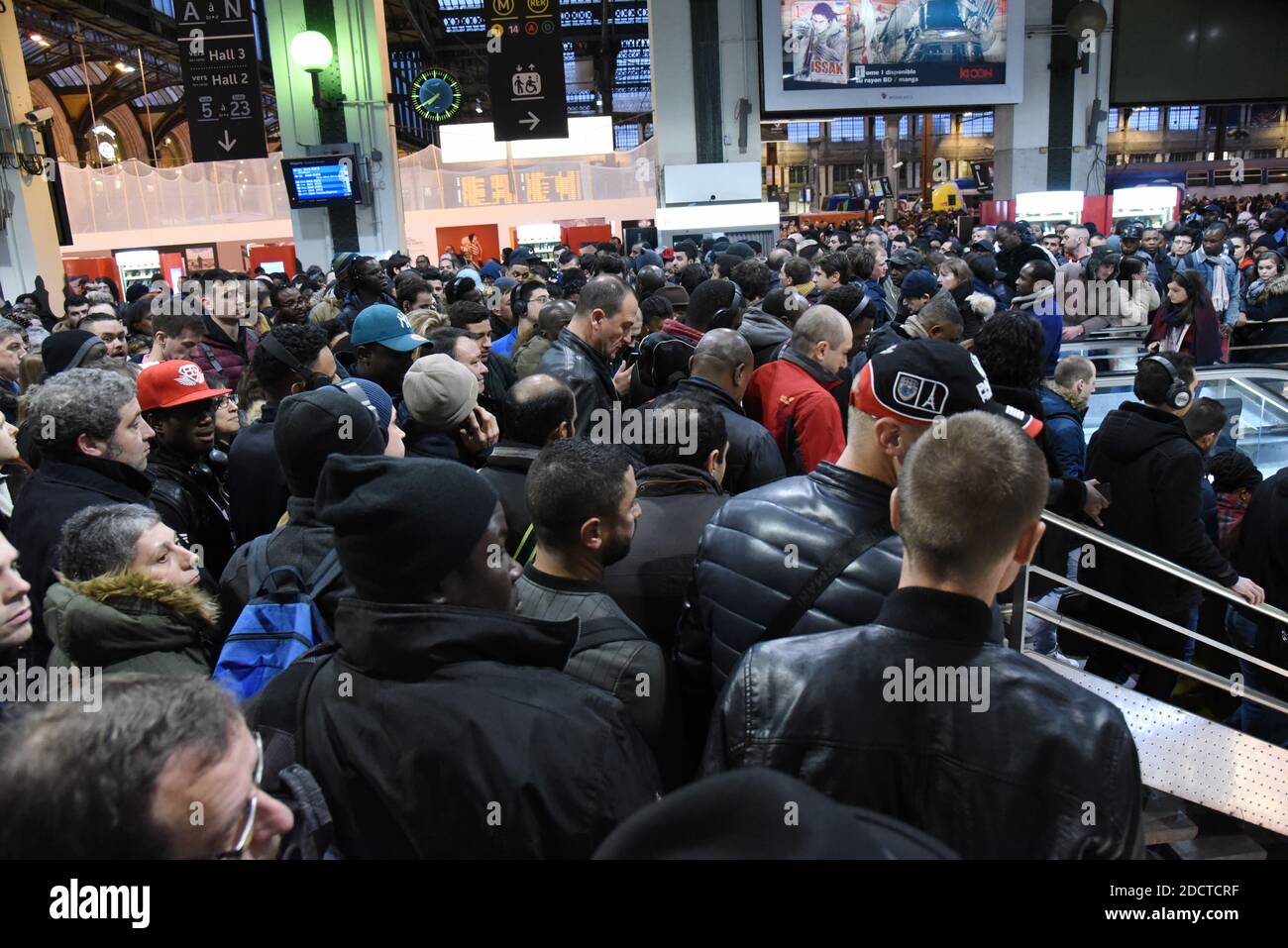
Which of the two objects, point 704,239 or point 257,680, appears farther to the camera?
point 704,239

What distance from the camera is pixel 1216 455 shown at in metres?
4.32

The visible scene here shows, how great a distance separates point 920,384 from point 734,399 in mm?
Result: 1572

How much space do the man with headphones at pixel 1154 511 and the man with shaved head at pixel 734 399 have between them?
4.87 feet

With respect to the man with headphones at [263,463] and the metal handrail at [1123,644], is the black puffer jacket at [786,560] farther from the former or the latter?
the man with headphones at [263,463]

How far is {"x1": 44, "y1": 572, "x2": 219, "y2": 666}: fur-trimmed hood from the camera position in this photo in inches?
79.0

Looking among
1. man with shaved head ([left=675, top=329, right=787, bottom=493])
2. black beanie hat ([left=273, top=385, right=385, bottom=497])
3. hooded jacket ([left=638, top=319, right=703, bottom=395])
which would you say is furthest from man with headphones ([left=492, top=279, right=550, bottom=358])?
black beanie hat ([left=273, top=385, right=385, bottom=497])

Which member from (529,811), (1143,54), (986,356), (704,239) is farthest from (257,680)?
(1143,54)

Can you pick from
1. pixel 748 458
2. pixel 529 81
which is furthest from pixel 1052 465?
pixel 529 81

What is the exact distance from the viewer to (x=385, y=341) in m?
4.16

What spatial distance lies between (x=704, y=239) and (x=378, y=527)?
38.4ft

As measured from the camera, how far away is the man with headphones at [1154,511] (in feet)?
11.9

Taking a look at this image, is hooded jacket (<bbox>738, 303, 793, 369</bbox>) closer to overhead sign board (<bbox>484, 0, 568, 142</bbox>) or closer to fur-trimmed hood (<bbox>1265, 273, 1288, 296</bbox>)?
fur-trimmed hood (<bbox>1265, 273, 1288, 296</bbox>)

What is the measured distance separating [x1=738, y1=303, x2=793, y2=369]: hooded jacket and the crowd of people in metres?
0.60

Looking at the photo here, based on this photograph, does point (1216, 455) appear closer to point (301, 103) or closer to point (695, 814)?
point (695, 814)
